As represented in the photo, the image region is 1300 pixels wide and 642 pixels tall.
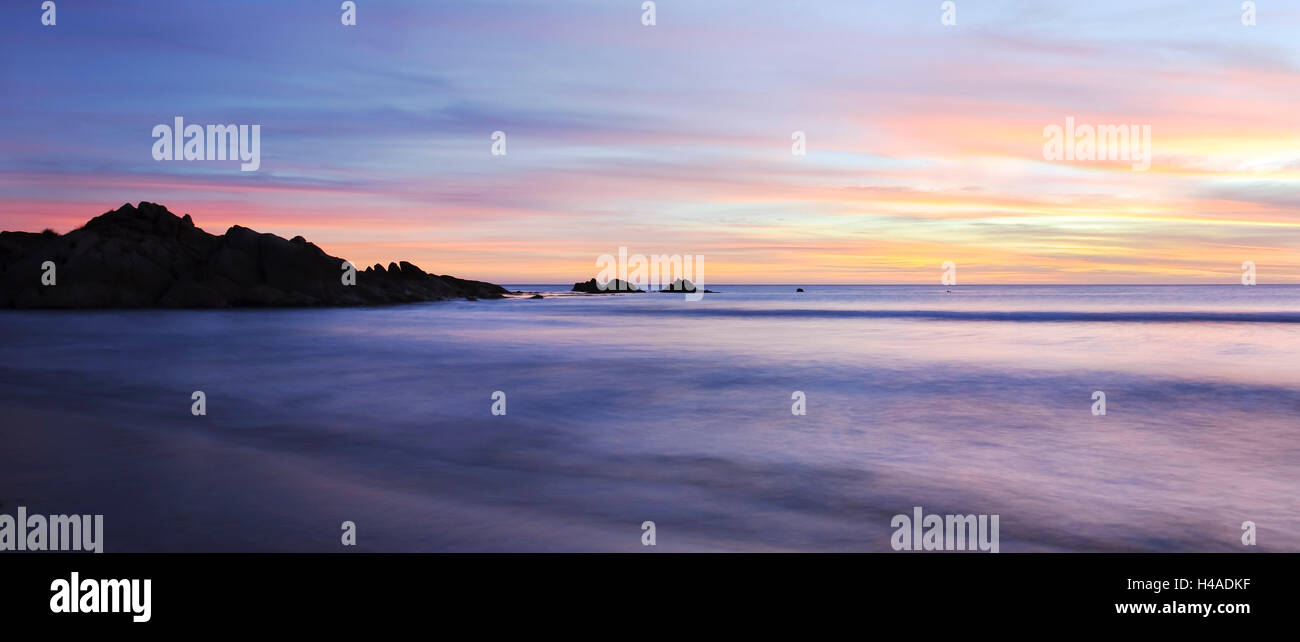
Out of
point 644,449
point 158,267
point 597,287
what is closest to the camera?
point 644,449

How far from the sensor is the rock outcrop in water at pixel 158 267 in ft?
167

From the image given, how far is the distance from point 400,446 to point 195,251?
180ft

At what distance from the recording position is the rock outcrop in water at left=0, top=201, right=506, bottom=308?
167ft

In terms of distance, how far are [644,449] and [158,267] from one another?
5532 cm

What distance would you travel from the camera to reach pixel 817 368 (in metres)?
21.9

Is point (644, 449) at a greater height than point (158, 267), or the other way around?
point (158, 267)

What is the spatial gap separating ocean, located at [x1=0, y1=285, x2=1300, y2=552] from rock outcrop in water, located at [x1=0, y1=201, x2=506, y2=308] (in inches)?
1279

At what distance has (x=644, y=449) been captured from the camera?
1102 centimetres

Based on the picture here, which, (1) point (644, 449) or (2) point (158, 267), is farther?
(2) point (158, 267)

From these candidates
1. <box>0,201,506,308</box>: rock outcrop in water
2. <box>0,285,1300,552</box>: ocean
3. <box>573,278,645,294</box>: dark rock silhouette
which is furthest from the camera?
<box>573,278,645,294</box>: dark rock silhouette

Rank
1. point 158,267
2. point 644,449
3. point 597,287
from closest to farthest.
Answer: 1. point 644,449
2. point 158,267
3. point 597,287

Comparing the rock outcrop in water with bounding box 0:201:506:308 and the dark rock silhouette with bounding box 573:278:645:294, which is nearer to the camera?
the rock outcrop in water with bounding box 0:201:506:308

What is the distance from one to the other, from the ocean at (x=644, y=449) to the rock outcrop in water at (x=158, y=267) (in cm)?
3249
